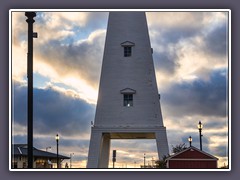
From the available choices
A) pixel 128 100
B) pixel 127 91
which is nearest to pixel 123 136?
pixel 128 100

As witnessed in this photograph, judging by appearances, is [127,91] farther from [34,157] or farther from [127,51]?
[34,157]

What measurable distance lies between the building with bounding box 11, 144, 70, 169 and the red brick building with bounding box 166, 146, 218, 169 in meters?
4.87

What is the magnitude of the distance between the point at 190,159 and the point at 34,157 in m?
11.0

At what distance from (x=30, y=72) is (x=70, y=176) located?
→ 145 inches

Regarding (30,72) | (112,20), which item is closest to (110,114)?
(112,20)

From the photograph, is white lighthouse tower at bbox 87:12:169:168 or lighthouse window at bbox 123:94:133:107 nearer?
white lighthouse tower at bbox 87:12:169:168

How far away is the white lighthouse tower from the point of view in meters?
28.9

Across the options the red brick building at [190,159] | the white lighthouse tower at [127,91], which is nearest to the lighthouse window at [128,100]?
the white lighthouse tower at [127,91]

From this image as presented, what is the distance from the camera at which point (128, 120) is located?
1147 inches

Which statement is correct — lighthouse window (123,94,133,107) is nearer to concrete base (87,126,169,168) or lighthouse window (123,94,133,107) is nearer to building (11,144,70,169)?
concrete base (87,126,169,168)

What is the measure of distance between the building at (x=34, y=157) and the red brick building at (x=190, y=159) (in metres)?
4.87

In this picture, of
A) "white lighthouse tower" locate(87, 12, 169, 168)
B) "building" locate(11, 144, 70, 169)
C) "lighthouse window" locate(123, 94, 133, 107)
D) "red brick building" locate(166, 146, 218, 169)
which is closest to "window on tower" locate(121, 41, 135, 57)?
"white lighthouse tower" locate(87, 12, 169, 168)

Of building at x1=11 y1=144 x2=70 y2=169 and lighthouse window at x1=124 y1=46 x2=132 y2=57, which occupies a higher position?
lighthouse window at x1=124 y1=46 x2=132 y2=57
